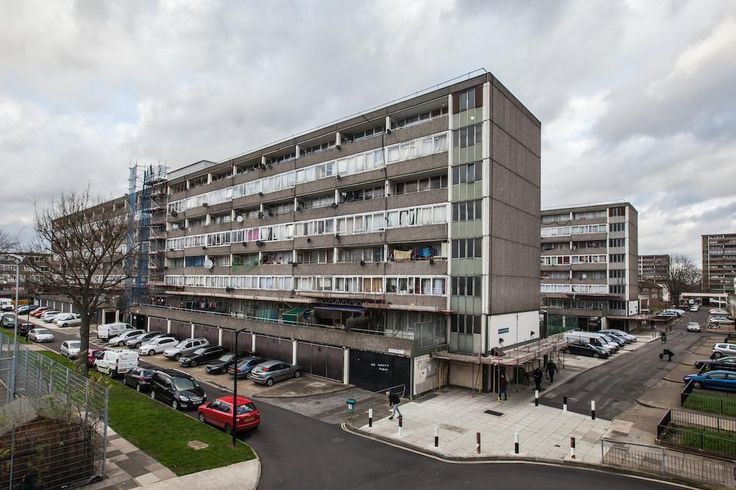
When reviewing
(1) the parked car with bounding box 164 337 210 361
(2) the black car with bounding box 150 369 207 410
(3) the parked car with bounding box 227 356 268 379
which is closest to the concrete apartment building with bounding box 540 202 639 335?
(3) the parked car with bounding box 227 356 268 379

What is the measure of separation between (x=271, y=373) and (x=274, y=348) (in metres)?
6.93

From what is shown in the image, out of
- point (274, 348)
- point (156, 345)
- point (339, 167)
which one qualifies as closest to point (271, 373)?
point (274, 348)

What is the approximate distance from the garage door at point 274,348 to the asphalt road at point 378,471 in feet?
52.2

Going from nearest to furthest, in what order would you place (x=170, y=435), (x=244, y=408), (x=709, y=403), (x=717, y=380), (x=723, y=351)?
(x=170, y=435) → (x=244, y=408) → (x=709, y=403) → (x=717, y=380) → (x=723, y=351)

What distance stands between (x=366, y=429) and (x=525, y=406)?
10599mm

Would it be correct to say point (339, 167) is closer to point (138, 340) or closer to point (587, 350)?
point (138, 340)

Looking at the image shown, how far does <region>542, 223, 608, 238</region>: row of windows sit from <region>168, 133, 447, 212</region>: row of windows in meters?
47.2

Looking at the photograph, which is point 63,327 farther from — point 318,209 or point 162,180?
point 318,209

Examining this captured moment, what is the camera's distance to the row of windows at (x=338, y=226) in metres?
32.9

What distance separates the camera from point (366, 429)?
22.3m

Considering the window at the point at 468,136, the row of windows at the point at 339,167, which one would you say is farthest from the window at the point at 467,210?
the row of windows at the point at 339,167

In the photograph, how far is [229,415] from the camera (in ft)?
70.5

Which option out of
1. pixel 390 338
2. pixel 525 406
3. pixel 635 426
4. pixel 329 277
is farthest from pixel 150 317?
pixel 635 426

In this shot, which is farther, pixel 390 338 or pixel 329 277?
pixel 329 277
